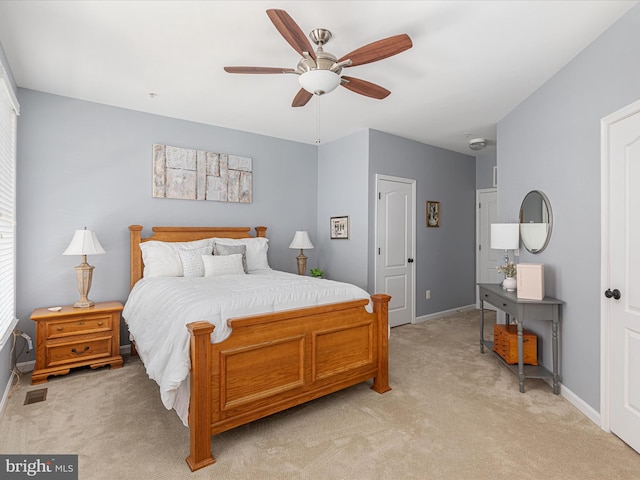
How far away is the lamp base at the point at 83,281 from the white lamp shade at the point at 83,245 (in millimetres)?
154

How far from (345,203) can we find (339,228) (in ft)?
1.17

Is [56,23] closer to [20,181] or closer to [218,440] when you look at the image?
[20,181]

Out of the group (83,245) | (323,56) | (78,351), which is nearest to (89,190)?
(83,245)

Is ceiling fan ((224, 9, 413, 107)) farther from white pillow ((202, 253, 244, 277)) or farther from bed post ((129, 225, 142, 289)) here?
bed post ((129, 225, 142, 289))

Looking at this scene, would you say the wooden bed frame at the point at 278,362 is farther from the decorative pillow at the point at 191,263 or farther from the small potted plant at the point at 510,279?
the decorative pillow at the point at 191,263

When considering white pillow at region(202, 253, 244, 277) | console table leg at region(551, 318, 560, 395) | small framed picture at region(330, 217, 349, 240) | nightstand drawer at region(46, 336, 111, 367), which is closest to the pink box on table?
console table leg at region(551, 318, 560, 395)

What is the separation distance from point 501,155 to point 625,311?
2368 millimetres

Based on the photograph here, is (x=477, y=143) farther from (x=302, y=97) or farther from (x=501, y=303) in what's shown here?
(x=302, y=97)

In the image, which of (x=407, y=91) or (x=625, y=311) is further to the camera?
(x=407, y=91)

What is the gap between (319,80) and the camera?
7.18 ft

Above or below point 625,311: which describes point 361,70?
above

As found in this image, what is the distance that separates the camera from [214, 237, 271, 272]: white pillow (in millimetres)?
4121

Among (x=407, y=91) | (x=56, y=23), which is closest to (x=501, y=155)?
(x=407, y=91)

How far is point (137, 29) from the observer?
2.33 meters
